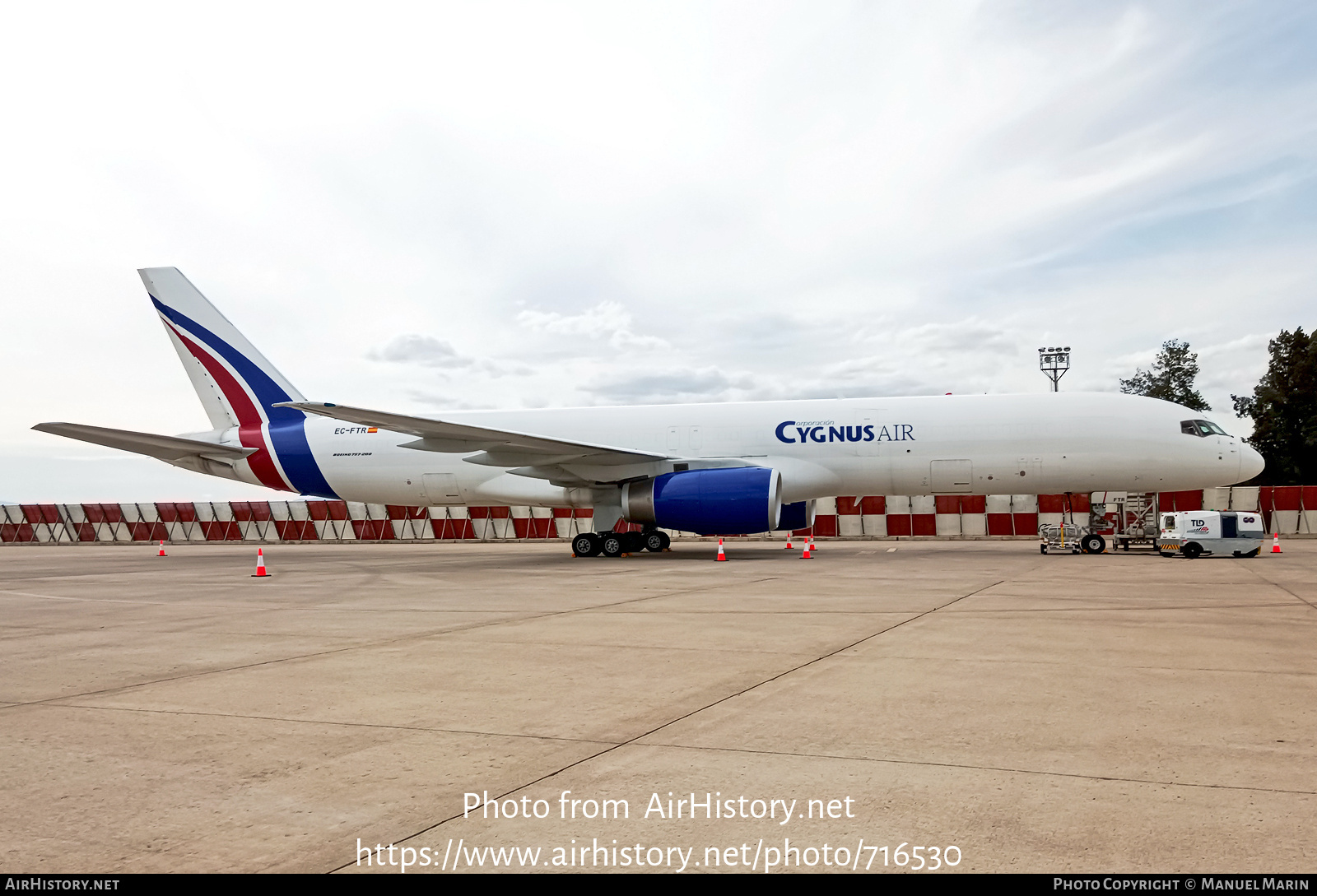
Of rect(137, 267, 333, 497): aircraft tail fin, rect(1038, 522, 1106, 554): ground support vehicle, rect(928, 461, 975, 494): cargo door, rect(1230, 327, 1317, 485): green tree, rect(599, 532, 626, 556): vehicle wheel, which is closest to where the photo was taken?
rect(928, 461, 975, 494): cargo door

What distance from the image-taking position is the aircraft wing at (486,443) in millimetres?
17359

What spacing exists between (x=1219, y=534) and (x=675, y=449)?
458 inches

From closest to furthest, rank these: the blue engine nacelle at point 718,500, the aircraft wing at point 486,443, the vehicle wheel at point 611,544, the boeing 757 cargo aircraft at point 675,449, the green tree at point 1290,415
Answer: the aircraft wing at point 486,443 → the blue engine nacelle at point 718,500 → the boeing 757 cargo aircraft at point 675,449 → the vehicle wheel at point 611,544 → the green tree at point 1290,415

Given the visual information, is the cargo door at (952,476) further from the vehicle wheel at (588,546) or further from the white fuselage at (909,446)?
the vehicle wheel at (588,546)

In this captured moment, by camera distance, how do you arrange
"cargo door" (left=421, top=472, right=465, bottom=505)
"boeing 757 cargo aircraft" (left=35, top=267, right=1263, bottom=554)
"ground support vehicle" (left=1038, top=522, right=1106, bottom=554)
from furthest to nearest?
"cargo door" (left=421, top=472, right=465, bottom=505) → "ground support vehicle" (left=1038, top=522, right=1106, bottom=554) → "boeing 757 cargo aircraft" (left=35, top=267, right=1263, bottom=554)

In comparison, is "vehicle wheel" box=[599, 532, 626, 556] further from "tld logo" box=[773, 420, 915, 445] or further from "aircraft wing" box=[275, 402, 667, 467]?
"tld logo" box=[773, 420, 915, 445]

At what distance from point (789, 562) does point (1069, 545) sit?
6.85m

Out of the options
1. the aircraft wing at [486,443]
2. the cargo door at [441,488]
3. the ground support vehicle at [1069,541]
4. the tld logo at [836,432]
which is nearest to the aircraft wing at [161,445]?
the cargo door at [441,488]

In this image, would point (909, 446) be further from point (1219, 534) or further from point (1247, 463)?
point (1247, 463)

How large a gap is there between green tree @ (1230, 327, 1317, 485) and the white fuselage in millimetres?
36035

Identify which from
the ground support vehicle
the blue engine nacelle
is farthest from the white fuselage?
the blue engine nacelle

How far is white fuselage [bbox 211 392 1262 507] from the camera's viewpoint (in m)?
19.2

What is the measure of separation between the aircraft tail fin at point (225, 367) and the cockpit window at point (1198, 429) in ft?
68.1

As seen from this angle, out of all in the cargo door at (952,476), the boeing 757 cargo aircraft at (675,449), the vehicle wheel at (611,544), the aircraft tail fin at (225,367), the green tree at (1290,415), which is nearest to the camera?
the boeing 757 cargo aircraft at (675,449)
